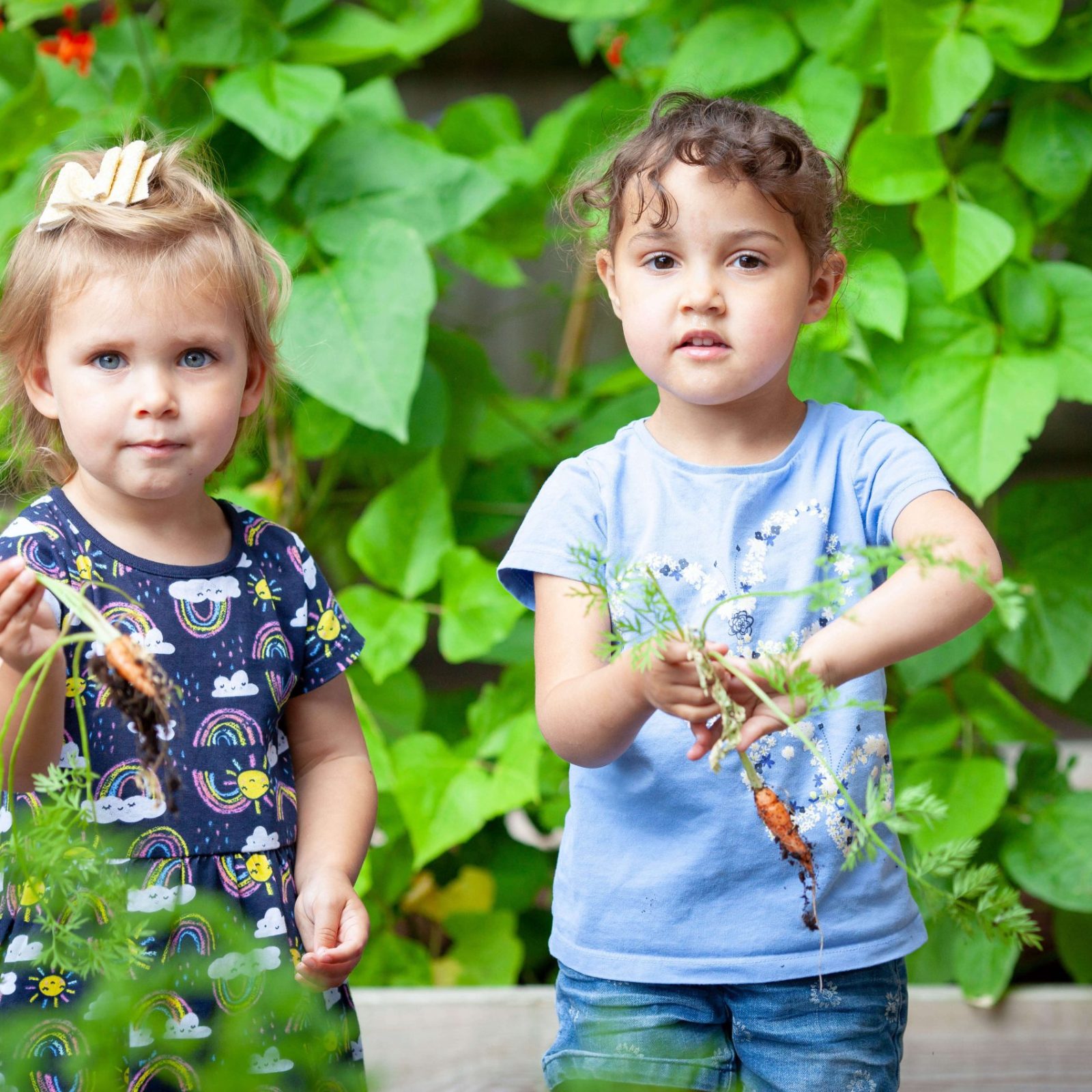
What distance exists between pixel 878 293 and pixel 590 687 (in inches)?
32.8

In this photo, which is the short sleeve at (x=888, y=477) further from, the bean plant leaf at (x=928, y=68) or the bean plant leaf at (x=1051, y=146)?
the bean plant leaf at (x=1051, y=146)

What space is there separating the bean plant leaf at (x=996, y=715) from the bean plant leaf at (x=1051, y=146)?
0.62 meters

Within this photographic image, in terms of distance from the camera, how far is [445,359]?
79.0 inches

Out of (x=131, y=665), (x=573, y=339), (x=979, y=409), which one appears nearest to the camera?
(x=131, y=665)

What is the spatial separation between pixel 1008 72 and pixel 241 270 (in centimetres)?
114

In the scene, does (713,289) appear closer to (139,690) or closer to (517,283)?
(139,690)

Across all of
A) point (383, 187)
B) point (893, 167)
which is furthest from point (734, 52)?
point (383, 187)

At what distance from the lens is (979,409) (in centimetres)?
155

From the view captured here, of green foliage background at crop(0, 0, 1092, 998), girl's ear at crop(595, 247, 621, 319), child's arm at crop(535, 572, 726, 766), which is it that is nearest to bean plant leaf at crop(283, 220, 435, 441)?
green foliage background at crop(0, 0, 1092, 998)

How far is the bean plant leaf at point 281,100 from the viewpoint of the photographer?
1.65m

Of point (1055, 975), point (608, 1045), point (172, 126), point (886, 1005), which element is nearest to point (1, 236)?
point (172, 126)

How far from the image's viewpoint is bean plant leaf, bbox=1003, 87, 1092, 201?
168 cm

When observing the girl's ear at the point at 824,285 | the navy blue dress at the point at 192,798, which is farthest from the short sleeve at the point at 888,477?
the navy blue dress at the point at 192,798

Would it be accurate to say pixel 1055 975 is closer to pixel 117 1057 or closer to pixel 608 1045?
pixel 608 1045
